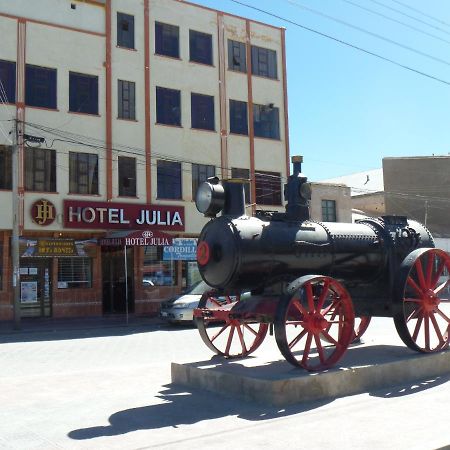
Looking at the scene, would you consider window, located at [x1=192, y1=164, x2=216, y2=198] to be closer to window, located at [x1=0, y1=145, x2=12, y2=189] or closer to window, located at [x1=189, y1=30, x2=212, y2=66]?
window, located at [x1=189, y1=30, x2=212, y2=66]

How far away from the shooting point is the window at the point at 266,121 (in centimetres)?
2805

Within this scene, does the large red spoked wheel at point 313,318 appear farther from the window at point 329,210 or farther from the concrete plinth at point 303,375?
the window at point 329,210

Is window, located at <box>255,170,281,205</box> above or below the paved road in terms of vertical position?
above

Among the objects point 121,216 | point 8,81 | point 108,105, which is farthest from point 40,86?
point 121,216

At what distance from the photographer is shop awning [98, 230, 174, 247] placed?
71.6 ft

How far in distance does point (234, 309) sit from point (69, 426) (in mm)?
2974

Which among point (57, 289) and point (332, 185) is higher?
point (332, 185)

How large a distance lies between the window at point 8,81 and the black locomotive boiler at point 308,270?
606 inches

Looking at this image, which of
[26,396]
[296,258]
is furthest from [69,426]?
[296,258]

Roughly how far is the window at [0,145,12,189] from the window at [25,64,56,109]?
195cm

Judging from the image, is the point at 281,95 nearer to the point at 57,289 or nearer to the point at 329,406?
the point at 57,289

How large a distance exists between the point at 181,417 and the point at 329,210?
86.6 ft

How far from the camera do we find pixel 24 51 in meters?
22.5

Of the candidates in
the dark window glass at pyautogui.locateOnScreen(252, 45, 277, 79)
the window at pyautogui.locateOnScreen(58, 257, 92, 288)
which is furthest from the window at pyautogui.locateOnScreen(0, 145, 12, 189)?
the dark window glass at pyautogui.locateOnScreen(252, 45, 277, 79)
